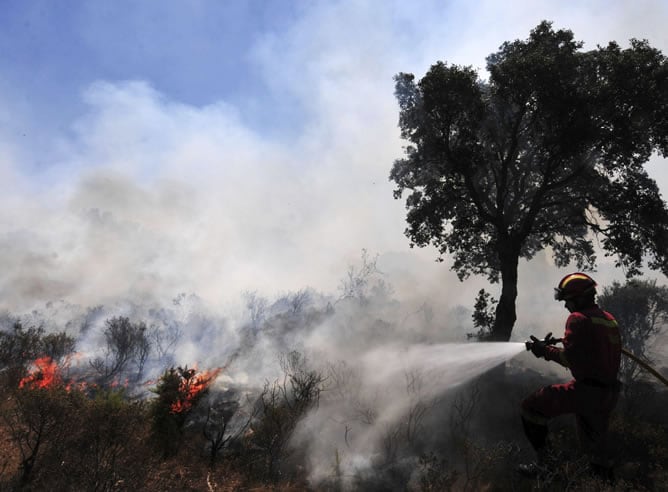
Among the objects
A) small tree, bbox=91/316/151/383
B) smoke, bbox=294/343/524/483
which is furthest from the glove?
small tree, bbox=91/316/151/383

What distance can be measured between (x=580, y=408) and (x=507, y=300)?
909 cm

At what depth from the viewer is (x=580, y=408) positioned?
4648 mm

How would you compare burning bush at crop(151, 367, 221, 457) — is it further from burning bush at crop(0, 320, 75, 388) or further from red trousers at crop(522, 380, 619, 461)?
burning bush at crop(0, 320, 75, 388)

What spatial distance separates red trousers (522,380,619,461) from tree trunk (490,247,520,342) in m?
8.33

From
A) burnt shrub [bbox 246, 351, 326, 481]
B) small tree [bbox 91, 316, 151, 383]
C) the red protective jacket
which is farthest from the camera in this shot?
small tree [bbox 91, 316, 151, 383]

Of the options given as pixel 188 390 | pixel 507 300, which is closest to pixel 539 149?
pixel 507 300

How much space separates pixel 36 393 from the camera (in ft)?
27.5

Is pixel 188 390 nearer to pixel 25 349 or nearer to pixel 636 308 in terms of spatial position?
pixel 25 349

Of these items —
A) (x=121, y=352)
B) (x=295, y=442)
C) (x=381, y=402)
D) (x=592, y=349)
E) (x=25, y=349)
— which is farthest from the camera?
(x=121, y=352)

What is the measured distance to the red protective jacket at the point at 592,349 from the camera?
4.52 metres

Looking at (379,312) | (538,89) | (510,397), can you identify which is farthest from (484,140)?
(379,312)

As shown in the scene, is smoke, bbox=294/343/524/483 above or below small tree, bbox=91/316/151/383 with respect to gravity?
below

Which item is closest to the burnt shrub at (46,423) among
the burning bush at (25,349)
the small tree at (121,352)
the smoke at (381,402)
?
the smoke at (381,402)

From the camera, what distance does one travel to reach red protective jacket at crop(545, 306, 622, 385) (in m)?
4.52
